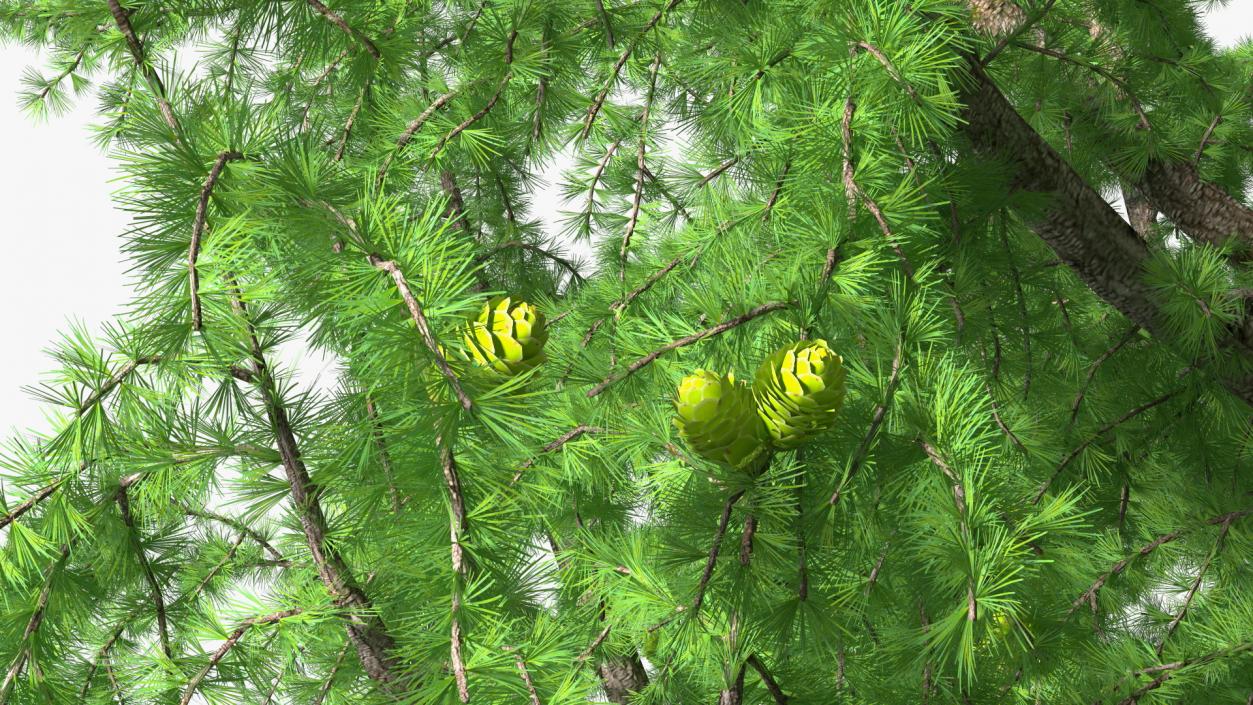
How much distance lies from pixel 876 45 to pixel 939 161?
17 cm

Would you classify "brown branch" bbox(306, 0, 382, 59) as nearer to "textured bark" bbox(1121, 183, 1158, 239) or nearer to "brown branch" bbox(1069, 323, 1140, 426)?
"brown branch" bbox(1069, 323, 1140, 426)

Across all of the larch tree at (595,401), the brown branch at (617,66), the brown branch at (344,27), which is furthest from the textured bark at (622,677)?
the brown branch at (344,27)

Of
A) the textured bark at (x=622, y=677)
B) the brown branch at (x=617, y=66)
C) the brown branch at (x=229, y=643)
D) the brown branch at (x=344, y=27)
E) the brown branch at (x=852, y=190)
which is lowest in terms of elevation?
the textured bark at (x=622, y=677)

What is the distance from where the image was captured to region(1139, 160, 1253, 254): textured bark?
0.85 meters

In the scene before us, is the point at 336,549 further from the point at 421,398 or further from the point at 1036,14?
the point at 1036,14

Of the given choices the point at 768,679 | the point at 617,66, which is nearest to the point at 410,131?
the point at 617,66

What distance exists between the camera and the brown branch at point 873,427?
344 millimetres

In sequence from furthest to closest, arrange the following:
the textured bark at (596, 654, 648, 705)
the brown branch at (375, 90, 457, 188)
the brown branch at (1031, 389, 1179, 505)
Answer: the textured bark at (596, 654, 648, 705) → the brown branch at (1031, 389, 1179, 505) → the brown branch at (375, 90, 457, 188)

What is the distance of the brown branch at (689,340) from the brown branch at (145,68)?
0.16 metres

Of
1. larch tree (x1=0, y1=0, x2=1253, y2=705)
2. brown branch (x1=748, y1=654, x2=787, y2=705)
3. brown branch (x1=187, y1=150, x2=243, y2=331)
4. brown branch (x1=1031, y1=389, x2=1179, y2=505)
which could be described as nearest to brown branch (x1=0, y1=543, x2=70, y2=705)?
larch tree (x1=0, y1=0, x2=1253, y2=705)

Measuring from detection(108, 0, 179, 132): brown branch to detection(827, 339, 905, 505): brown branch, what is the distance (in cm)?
24

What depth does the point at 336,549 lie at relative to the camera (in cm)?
49

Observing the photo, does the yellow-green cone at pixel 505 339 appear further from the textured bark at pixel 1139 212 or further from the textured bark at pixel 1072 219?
the textured bark at pixel 1139 212

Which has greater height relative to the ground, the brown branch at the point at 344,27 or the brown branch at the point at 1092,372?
the brown branch at the point at 344,27
